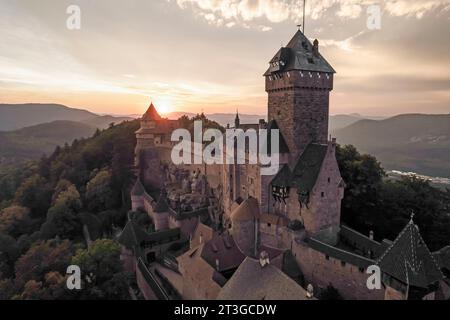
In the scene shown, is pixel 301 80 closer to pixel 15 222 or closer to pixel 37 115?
pixel 15 222

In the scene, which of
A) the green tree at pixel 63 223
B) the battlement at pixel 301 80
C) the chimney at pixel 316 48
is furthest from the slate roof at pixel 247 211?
the green tree at pixel 63 223

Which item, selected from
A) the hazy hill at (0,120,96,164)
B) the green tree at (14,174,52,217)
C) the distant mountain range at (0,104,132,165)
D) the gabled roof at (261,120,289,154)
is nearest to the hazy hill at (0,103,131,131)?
the distant mountain range at (0,104,132,165)

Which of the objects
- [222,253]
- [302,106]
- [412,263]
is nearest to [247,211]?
[222,253]

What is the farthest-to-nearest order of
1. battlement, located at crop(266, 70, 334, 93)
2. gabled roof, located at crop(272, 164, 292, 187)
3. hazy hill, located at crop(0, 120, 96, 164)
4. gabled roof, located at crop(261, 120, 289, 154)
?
1. hazy hill, located at crop(0, 120, 96, 164)
2. gabled roof, located at crop(261, 120, 289, 154)
3. battlement, located at crop(266, 70, 334, 93)
4. gabled roof, located at crop(272, 164, 292, 187)

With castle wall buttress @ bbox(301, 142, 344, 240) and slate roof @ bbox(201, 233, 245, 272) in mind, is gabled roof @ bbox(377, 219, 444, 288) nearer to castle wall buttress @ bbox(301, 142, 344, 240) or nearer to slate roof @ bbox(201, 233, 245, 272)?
castle wall buttress @ bbox(301, 142, 344, 240)
